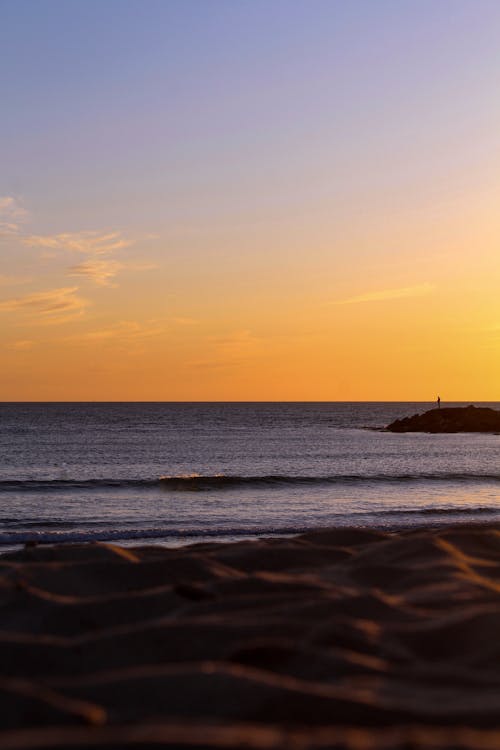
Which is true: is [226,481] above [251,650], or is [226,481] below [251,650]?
below

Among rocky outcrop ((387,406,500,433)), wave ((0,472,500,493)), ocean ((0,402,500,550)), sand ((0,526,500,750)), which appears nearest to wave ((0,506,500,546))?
ocean ((0,402,500,550))

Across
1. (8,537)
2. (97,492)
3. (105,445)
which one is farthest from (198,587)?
(105,445)

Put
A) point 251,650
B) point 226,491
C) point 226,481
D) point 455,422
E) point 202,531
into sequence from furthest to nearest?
point 455,422 → point 226,481 → point 226,491 → point 202,531 → point 251,650

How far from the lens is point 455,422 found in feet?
240

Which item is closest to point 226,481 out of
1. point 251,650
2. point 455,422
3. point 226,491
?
point 226,491

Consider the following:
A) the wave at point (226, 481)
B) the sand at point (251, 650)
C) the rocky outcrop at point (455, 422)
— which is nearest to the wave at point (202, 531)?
the wave at point (226, 481)

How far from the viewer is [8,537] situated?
47.6 feet

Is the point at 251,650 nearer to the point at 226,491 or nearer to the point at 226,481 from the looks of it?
the point at 226,491

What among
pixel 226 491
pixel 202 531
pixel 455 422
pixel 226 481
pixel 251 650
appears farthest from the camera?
pixel 455 422

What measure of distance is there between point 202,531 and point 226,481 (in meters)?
12.0

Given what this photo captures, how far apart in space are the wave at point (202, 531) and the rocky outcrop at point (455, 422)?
5522 centimetres

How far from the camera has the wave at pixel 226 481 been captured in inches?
1001

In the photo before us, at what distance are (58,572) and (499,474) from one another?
1063 inches

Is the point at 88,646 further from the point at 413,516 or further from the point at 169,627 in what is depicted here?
the point at 413,516
